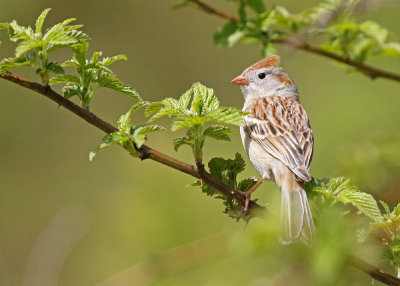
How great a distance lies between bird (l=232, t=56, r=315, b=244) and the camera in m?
2.59

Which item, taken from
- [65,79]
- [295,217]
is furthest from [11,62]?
[295,217]

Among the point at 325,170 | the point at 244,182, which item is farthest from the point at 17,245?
the point at 244,182

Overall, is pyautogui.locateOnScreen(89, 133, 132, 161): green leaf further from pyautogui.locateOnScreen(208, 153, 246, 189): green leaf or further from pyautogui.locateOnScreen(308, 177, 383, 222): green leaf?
pyautogui.locateOnScreen(308, 177, 383, 222): green leaf

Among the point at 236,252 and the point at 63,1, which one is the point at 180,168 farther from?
the point at 63,1

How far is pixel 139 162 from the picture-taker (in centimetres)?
583

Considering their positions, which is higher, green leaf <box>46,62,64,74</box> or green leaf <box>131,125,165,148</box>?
green leaf <box>46,62,64,74</box>

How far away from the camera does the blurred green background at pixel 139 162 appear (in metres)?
3.49

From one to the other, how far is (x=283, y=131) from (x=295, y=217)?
89cm

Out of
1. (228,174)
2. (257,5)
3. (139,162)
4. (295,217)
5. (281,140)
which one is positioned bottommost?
(139,162)

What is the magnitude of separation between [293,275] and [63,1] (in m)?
6.00

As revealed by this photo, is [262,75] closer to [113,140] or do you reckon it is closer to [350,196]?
[350,196]

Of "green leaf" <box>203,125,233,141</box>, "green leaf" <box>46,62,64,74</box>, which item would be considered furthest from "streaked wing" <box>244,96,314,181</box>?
"green leaf" <box>46,62,64,74</box>

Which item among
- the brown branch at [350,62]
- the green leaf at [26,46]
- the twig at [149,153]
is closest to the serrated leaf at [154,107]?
the twig at [149,153]

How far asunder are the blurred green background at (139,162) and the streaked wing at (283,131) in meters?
0.20
